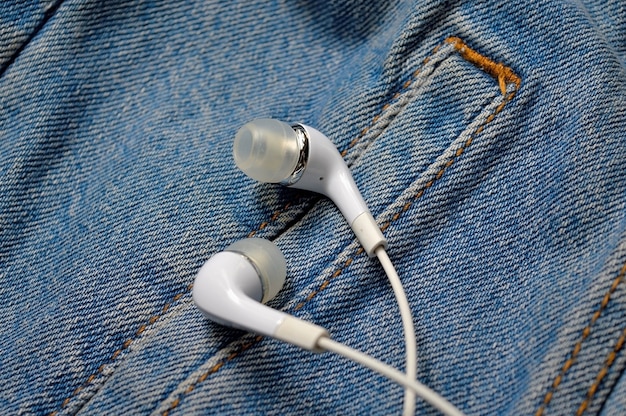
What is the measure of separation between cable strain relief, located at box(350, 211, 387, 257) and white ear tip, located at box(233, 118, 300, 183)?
0.08 m

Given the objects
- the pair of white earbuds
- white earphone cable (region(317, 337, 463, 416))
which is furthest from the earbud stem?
white earphone cable (region(317, 337, 463, 416))

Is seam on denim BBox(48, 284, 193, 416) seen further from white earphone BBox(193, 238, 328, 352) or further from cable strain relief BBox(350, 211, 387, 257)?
cable strain relief BBox(350, 211, 387, 257)

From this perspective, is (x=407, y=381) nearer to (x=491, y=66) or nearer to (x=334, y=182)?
(x=334, y=182)

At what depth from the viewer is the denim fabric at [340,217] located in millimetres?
493

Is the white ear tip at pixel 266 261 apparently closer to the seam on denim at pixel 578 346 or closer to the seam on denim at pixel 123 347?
the seam on denim at pixel 123 347

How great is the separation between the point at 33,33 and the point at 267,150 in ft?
0.99

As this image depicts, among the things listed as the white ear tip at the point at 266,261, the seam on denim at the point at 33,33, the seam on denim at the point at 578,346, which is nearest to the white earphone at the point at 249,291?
the white ear tip at the point at 266,261

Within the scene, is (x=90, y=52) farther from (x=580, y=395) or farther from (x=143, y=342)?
(x=580, y=395)

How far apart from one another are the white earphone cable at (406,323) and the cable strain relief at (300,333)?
7cm

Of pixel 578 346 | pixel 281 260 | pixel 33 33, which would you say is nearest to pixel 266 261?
pixel 281 260

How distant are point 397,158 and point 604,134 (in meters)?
0.19

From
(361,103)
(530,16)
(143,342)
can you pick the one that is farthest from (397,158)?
(143,342)

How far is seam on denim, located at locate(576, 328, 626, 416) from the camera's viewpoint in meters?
0.45

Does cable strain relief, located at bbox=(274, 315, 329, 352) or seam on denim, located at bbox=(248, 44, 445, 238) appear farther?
seam on denim, located at bbox=(248, 44, 445, 238)
